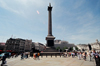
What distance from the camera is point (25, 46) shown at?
70250mm

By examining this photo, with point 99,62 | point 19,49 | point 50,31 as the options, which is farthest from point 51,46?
point 19,49

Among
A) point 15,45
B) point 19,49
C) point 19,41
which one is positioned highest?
point 19,41

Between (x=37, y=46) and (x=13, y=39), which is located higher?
(x=13, y=39)

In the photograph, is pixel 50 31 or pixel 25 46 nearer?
pixel 50 31

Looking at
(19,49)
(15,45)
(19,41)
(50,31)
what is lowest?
(19,49)

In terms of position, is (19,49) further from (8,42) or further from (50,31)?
(50,31)

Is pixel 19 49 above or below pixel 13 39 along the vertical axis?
below

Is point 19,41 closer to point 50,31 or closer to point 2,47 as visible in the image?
point 2,47

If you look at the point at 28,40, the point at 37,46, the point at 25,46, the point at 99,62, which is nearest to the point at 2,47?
the point at 25,46

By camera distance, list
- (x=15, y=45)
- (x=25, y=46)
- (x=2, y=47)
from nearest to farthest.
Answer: (x=2, y=47), (x=15, y=45), (x=25, y=46)

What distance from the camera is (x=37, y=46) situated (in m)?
87.5

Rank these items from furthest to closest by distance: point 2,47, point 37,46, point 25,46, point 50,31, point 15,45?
point 37,46 → point 25,46 → point 15,45 → point 2,47 → point 50,31

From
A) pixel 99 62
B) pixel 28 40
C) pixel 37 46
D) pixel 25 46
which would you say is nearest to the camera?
pixel 99 62

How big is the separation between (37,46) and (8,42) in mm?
37161
